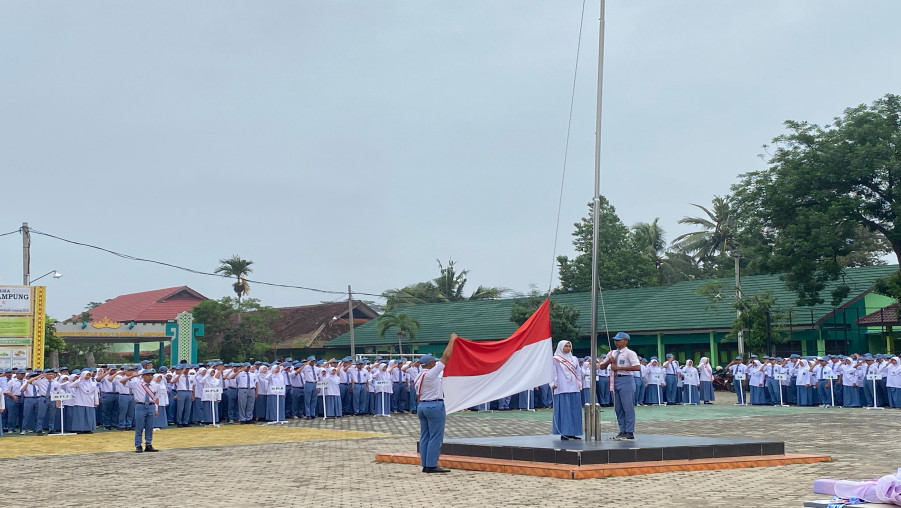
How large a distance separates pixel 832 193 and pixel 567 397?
24.3 meters

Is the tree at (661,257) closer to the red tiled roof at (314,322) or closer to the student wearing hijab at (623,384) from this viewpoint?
the red tiled roof at (314,322)

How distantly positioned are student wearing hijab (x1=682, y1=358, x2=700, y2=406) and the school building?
192 inches

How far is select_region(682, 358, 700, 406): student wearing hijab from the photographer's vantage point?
1158 inches

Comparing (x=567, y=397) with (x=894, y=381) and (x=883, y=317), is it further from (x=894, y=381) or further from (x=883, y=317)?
(x=883, y=317)

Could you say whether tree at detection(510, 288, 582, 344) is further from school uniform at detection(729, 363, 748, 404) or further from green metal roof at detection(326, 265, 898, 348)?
school uniform at detection(729, 363, 748, 404)

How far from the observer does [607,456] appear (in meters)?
11.9

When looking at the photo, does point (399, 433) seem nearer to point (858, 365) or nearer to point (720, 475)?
point (720, 475)

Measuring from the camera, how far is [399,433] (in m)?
19.3

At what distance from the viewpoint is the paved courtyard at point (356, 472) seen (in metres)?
9.98

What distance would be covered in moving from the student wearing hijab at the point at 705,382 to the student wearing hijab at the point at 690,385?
166 millimetres

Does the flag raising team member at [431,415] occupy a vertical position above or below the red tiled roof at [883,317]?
below

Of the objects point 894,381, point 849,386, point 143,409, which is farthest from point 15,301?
point 894,381

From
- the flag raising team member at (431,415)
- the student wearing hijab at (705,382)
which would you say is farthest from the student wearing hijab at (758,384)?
the flag raising team member at (431,415)

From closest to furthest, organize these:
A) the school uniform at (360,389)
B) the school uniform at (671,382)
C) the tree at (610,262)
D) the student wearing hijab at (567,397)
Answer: the student wearing hijab at (567,397) → the school uniform at (360,389) → the school uniform at (671,382) → the tree at (610,262)
